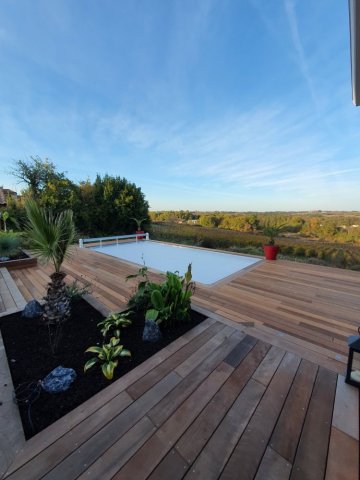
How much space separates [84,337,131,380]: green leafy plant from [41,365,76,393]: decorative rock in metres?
0.11

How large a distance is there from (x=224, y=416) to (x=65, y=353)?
1.37 m

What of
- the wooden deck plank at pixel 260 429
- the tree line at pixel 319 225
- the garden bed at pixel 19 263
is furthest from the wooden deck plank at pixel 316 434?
the garden bed at pixel 19 263

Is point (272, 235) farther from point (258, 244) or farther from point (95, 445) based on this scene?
point (95, 445)

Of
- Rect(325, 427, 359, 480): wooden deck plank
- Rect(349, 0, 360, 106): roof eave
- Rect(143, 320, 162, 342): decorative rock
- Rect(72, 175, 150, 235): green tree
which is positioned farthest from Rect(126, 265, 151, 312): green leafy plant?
Rect(72, 175, 150, 235): green tree

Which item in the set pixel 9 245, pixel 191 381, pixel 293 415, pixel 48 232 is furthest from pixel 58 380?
pixel 9 245

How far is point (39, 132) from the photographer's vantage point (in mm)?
8203

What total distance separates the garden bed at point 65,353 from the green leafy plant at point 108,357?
0.15 ft

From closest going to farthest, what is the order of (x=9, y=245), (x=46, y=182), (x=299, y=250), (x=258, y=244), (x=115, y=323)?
1. (x=115, y=323)
2. (x=9, y=245)
3. (x=299, y=250)
4. (x=258, y=244)
5. (x=46, y=182)

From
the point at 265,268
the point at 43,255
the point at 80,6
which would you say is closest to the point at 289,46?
the point at 80,6

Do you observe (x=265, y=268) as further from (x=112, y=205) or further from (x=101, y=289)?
(x=112, y=205)

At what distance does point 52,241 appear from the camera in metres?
1.77

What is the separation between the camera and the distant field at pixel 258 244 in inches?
205

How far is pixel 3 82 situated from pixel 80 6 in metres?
3.15

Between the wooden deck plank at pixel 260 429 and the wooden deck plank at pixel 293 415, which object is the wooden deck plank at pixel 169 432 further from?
the wooden deck plank at pixel 293 415
